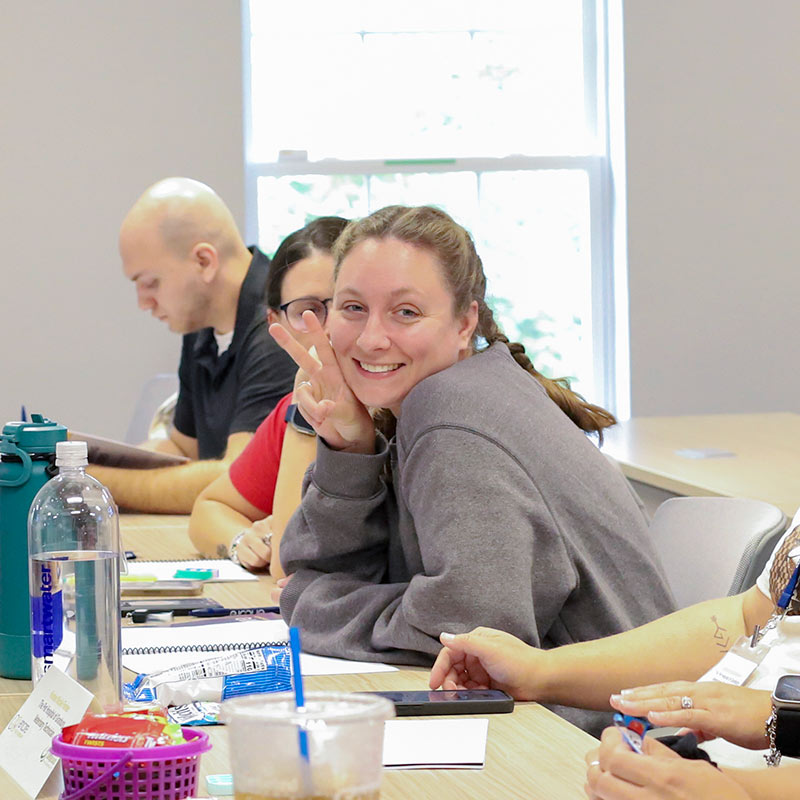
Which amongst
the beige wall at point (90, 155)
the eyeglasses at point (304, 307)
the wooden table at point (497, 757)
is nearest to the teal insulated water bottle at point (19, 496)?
the wooden table at point (497, 757)

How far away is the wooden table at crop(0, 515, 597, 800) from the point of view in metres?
1.03

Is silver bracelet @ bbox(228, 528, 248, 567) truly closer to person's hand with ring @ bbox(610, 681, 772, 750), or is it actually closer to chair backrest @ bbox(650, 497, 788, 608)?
chair backrest @ bbox(650, 497, 788, 608)

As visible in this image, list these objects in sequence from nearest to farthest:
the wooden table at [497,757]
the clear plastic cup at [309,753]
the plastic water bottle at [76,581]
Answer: the clear plastic cup at [309,753], the wooden table at [497,757], the plastic water bottle at [76,581]

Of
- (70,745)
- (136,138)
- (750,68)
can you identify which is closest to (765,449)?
(750,68)

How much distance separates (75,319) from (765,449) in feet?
9.06

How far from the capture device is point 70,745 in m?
0.91

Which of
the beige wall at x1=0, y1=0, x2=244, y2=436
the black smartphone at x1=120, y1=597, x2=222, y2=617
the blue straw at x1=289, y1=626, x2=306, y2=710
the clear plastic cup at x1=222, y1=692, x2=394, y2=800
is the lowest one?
the black smartphone at x1=120, y1=597, x2=222, y2=617

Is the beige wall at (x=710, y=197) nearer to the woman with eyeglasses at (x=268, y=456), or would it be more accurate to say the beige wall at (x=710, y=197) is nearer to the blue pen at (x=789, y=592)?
the woman with eyeglasses at (x=268, y=456)

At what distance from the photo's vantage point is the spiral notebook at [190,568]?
7.37 feet

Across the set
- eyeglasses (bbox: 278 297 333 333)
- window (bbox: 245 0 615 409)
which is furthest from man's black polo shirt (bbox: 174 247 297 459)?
window (bbox: 245 0 615 409)

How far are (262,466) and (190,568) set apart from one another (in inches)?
14.8

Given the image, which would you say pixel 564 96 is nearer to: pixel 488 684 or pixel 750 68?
pixel 750 68

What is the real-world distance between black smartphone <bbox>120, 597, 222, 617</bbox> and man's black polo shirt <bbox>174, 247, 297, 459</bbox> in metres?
1.27

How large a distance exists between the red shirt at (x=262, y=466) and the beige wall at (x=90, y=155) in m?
2.49
